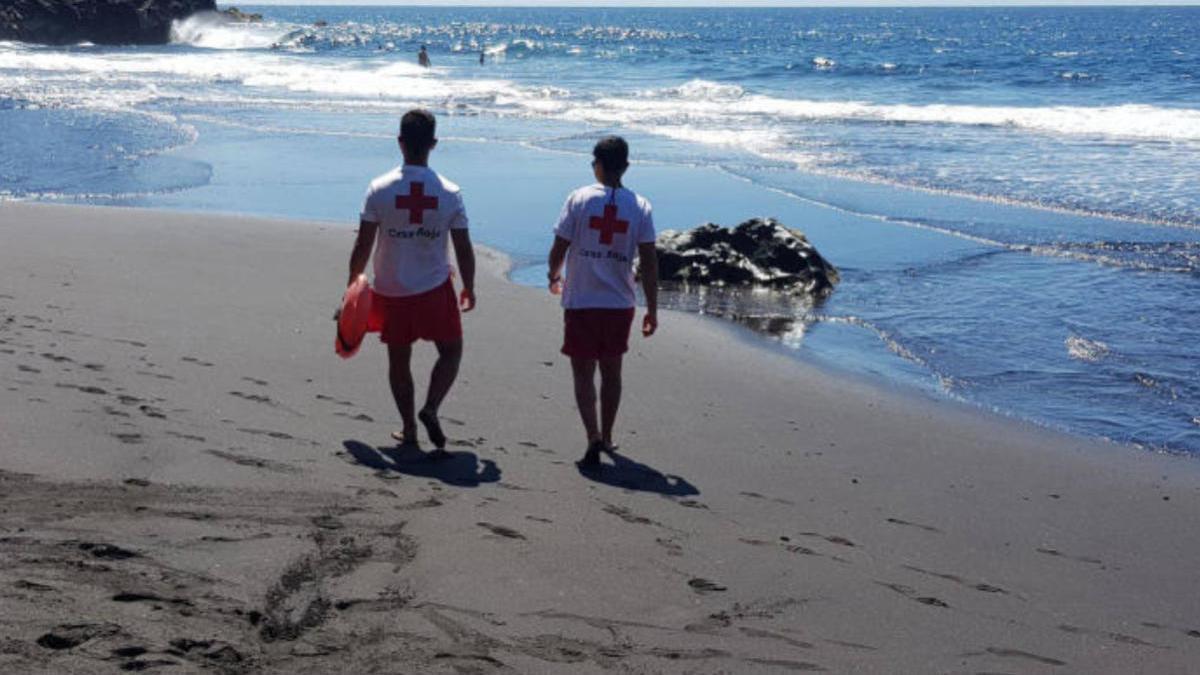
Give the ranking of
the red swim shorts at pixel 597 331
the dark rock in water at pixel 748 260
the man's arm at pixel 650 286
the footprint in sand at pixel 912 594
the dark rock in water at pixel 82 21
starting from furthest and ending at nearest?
the dark rock in water at pixel 82 21 < the dark rock in water at pixel 748 260 < the man's arm at pixel 650 286 < the red swim shorts at pixel 597 331 < the footprint in sand at pixel 912 594

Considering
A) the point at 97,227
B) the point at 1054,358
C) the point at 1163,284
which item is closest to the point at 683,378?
the point at 1054,358

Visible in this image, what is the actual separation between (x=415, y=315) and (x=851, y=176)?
13.1 metres

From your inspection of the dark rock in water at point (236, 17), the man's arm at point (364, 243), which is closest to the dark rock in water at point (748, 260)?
the man's arm at point (364, 243)

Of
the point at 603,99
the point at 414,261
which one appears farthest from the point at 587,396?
the point at 603,99

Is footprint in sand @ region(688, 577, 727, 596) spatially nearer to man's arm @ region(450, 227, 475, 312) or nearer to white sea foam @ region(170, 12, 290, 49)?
man's arm @ region(450, 227, 475, 312)

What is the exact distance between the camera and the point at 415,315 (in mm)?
6090

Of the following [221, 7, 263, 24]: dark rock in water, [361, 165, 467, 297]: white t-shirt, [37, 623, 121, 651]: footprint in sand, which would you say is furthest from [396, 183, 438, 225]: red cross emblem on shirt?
[221, 7, 263, 24]: dark rock in water

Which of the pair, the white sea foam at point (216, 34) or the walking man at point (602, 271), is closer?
the walking man at point (602, 271)

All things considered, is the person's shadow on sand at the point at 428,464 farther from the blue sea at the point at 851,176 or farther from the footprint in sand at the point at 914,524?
the blue sea at the point at 851,176

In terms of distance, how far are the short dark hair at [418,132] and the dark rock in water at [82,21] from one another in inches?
2560

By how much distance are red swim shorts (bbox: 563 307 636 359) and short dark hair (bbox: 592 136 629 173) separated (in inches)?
25.7

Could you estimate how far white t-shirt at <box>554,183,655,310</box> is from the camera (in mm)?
6148

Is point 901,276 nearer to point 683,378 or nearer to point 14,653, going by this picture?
point 683,378

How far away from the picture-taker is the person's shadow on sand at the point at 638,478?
575 cm
